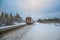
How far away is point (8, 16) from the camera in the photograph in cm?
190

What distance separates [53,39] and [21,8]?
886mm

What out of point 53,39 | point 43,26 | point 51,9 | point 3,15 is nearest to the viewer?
point 53,39

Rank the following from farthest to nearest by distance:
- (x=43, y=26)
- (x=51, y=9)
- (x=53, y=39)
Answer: (x=43, y=26) → (x=51, y=9) → (x=53, y=39)

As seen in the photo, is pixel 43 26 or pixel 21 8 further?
pixel 43 26

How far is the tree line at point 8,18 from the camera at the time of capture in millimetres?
1863

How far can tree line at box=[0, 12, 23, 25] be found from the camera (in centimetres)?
186

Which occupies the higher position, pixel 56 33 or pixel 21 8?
pixel 21 8

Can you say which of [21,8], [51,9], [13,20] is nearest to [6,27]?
[13,20]

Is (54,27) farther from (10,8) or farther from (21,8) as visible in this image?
(10,8)

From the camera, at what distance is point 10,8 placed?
6.47 feet

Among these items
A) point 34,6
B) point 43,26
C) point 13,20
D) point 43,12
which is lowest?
point 43,26

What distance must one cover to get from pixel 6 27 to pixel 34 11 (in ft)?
2.16

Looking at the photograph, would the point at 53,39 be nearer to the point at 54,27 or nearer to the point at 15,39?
the point at 54,27

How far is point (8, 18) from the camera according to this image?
1911 millimetres
